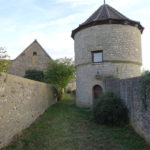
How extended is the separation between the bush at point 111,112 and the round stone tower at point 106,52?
4.54 meters

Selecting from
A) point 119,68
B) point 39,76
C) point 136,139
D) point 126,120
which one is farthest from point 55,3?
point 39,76

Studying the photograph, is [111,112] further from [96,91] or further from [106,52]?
[106,52]

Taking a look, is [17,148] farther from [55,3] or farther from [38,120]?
A: [55,3]

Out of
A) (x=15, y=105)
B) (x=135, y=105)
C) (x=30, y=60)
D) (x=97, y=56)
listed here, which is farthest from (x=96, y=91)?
(x=30, y=60)

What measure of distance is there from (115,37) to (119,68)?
8.25ft

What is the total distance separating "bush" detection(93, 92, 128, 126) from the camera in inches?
359

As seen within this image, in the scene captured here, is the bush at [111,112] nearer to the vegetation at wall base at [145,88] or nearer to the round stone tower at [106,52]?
the vegetation at wall base at [145,88]

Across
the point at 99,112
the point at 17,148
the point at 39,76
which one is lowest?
the point at 17,148

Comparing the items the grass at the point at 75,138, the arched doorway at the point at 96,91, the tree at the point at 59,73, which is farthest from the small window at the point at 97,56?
the grass at the point at 75,138

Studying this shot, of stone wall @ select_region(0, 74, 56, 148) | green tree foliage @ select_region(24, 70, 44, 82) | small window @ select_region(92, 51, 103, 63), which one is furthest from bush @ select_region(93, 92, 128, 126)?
green tree foliage @ select_region(24, 70, 44, 82)

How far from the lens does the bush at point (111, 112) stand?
912 centimetres

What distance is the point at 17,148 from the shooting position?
611 centimetres

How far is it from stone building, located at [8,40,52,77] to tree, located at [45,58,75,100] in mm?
5889

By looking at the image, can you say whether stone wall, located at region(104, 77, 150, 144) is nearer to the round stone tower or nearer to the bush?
the bush
